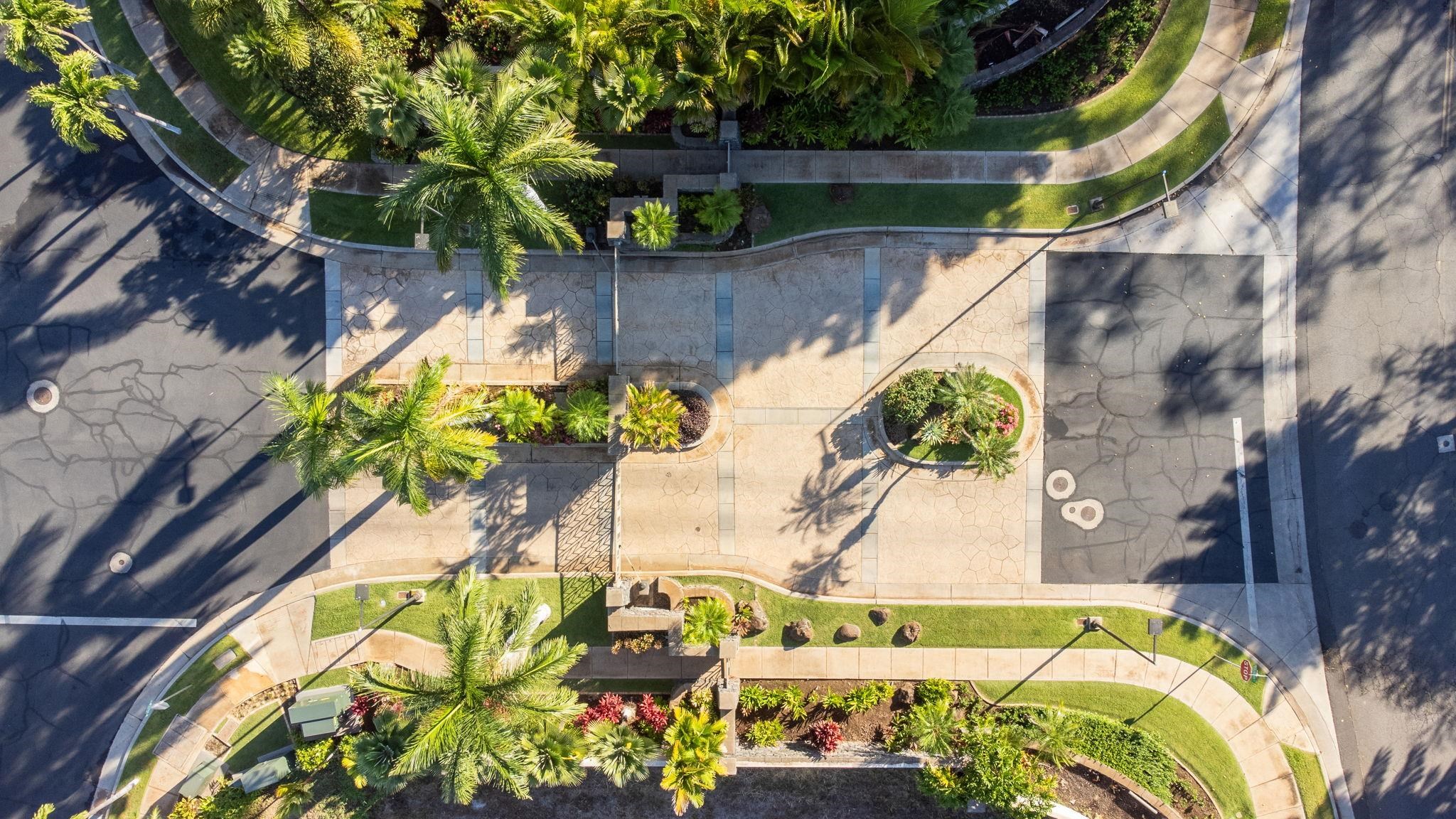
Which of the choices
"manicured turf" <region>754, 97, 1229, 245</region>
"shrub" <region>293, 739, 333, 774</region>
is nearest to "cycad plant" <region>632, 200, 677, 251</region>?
"manicured turf" <region>754, 97, 1229, 245</region>

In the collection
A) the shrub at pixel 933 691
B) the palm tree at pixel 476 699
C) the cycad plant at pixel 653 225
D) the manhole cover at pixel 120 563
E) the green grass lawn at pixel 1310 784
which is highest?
the cycad plant at pixel 653 225

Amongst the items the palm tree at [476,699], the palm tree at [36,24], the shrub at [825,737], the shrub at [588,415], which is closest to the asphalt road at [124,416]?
the palm tree at [36,24]

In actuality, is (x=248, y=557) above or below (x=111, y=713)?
above

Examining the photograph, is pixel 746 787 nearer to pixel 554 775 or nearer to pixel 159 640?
pixel 554 775

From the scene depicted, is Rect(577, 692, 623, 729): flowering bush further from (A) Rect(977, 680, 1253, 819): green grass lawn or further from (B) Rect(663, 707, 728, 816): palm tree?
(A) Rect(977, 680, 1253, 819): green grass lawn

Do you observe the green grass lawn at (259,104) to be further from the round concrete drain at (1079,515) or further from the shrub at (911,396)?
the round concrete drain at (1079,515)

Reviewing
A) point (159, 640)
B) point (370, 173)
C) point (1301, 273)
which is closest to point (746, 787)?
point (159, 640)
